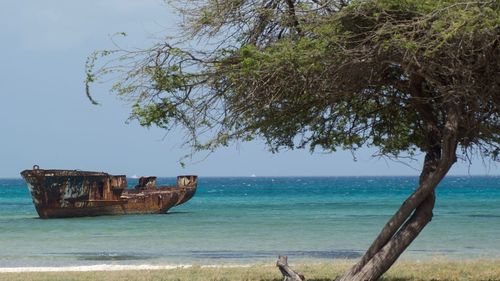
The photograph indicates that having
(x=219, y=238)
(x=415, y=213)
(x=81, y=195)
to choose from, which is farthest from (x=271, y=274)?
(x=81, y=195)

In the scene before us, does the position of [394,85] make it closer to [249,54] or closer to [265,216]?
[249,54]

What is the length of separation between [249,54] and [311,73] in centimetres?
75

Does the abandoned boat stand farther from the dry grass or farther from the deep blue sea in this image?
the dry grass

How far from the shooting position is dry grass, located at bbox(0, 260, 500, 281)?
1494 centimetres

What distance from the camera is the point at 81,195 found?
4869 cm

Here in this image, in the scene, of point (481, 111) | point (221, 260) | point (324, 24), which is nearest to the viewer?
point (324, 24)

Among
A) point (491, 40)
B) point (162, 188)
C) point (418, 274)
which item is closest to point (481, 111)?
point (491, 40)

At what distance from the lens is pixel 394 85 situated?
39.3ft

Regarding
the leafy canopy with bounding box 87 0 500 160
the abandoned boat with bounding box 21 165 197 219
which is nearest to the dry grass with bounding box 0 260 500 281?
the leafy canopy with bounding box 87 0 500 160

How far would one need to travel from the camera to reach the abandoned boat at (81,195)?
46625 millimetres

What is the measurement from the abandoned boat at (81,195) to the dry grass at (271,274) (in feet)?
97.9

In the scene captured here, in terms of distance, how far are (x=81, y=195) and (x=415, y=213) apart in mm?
38252

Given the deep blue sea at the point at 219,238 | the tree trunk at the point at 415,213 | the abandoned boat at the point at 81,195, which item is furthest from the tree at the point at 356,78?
the abandoned boat at the point at 81,195

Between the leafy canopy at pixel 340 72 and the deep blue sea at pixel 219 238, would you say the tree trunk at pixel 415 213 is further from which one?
the deep blue sea at pixel 219 238
